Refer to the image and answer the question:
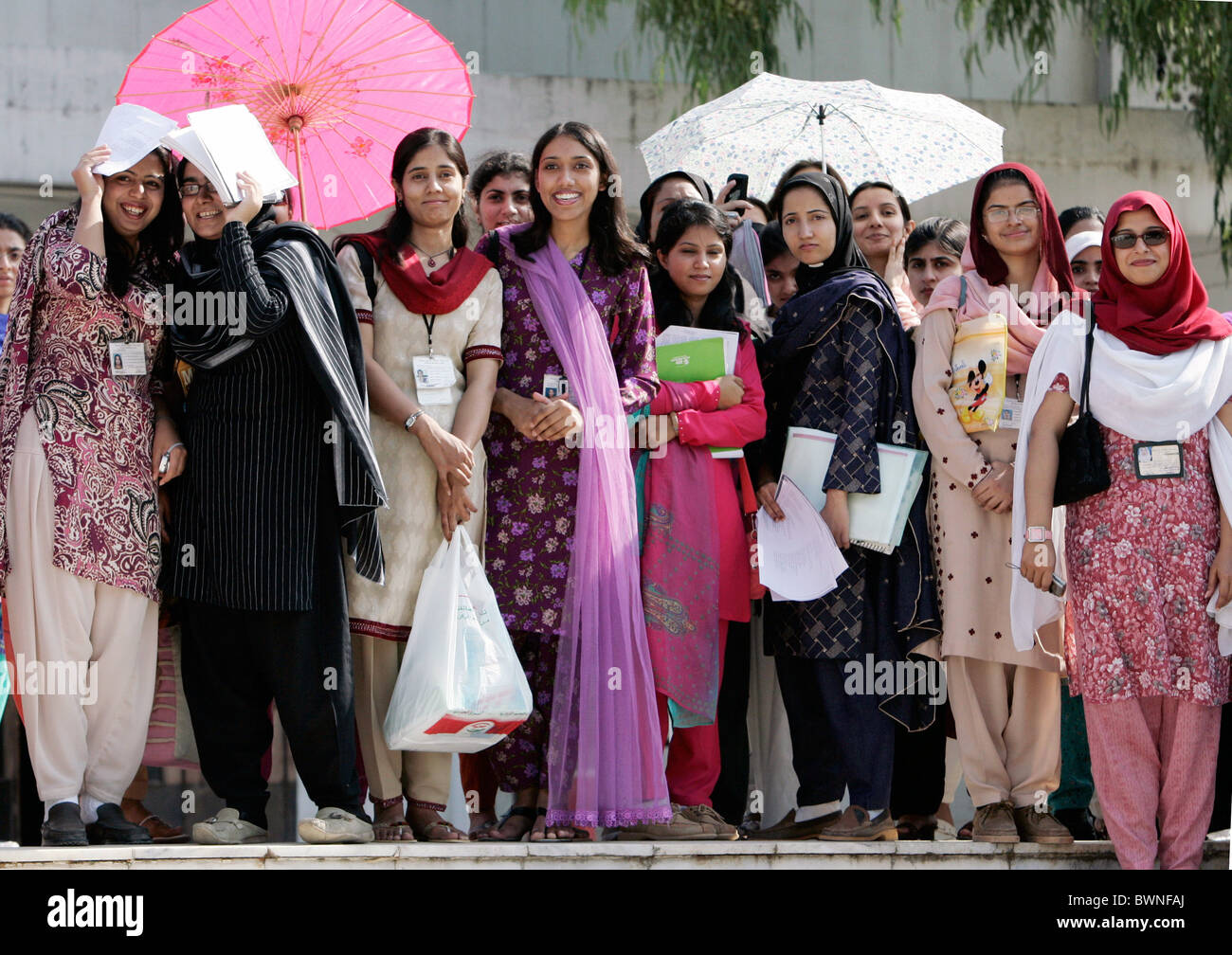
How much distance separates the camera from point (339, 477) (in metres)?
4.25

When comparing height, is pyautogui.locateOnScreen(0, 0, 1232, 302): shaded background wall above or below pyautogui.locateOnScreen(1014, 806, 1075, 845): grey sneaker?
above

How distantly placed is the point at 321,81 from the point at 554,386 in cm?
135

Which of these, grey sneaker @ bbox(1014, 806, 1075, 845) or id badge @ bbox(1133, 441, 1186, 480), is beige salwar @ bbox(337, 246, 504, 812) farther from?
id badge @ bbox(1133, 441, 1186, 480)

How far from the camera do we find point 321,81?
16.8 ft

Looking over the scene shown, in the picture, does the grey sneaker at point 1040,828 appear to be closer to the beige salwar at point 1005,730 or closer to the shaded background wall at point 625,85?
the beige salwar at point 1005,730

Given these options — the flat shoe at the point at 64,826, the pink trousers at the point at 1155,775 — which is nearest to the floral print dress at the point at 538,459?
the flat shoe at the point at 64,826

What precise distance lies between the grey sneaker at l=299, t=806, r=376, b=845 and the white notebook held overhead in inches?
67.1

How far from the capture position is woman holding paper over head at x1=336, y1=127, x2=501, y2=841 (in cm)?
443

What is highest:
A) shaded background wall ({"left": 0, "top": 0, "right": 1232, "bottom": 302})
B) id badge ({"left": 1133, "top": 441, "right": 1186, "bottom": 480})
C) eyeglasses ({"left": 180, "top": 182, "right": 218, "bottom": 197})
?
shaded background wall ({"left": 0, "top": 0, "right": 1232, "bottom": 302})

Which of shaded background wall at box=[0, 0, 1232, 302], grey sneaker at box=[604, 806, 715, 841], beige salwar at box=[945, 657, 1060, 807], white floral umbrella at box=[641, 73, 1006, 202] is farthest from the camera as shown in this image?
shaded background wall at box=[0, 0, 1232, 302]

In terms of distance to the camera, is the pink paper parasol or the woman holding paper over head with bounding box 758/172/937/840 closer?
the woman holding paper over head with bounding box 758/172/937/840

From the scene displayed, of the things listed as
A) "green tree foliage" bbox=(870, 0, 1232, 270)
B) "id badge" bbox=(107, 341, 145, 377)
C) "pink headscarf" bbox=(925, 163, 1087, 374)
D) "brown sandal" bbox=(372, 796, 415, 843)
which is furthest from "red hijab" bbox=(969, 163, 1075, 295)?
"green tree foliage" bbox=(870, 0, 1232, 270)

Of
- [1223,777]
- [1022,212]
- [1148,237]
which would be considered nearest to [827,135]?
[1022,212]
